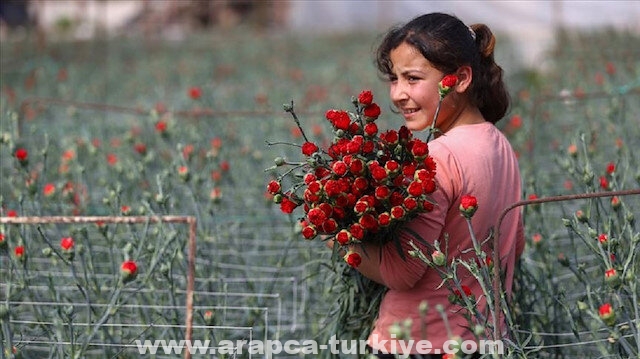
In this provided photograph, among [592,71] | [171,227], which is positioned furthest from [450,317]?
[592,71]

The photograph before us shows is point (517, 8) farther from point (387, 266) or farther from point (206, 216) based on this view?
point (387, 266)

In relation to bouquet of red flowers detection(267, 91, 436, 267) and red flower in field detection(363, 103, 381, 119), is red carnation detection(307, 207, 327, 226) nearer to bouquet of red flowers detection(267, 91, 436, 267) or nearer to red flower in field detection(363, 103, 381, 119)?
bouquet of red flowers detection(267, 91, 436, 267)

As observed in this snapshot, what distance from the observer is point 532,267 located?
2.88 metres

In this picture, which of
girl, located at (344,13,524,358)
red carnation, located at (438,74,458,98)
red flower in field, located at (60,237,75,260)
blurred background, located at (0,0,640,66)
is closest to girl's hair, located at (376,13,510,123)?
girl, located at (344,13,524,358)

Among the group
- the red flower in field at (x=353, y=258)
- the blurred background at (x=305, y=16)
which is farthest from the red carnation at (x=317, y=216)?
the blurred background at (x=305, y=16)

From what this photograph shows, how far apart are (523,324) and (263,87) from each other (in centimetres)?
453

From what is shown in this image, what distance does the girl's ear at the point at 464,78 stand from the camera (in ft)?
6.17

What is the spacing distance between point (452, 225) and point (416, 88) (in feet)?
0.80

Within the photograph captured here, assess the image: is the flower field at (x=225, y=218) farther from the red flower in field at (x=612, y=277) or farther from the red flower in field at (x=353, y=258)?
the red flower in field at (x=353, y=258)

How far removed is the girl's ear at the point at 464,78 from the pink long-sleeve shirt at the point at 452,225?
0.08 m

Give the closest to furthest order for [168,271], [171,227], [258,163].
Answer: [168,271], [171,227], [258,163]

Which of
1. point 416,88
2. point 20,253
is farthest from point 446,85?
point 20,253

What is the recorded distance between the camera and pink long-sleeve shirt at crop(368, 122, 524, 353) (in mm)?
1772

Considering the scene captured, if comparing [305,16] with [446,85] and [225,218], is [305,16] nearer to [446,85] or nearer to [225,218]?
[225,218]
